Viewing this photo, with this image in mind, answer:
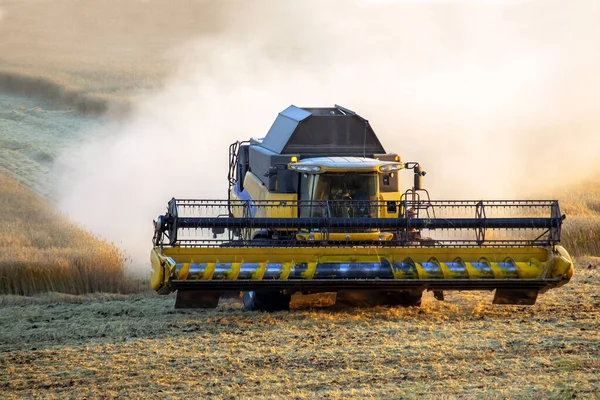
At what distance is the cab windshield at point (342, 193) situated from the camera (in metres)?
12.5

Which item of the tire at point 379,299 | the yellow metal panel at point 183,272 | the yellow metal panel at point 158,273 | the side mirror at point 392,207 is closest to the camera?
the yellow metal panel at point 158,273

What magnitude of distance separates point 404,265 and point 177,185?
13331 mm

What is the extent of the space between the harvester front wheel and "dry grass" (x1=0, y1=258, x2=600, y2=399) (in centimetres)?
17

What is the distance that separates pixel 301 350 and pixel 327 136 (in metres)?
4.74

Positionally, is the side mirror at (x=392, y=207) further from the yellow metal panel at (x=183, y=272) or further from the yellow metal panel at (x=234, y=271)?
the yellow metal panel at (x=183, y=272)

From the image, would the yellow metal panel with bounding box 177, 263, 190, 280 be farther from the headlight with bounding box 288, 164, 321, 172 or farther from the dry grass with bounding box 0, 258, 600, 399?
the headlight with bounding box 288, 164, 321, 172

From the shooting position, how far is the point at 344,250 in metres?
11.4

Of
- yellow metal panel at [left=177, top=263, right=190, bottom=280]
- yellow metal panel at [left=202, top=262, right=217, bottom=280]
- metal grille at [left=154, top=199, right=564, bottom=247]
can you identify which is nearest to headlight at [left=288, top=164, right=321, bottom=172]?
metal grille at [left=154, top=199, right=564, bottom=247]

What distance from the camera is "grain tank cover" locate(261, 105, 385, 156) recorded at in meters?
13.6

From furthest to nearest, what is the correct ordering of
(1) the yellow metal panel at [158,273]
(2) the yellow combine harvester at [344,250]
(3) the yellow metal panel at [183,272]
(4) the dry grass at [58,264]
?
(4) the dry grass at [58,264]
(2) the yellow combine harvester at [344,250]
(3) the yellow metal panel at [183,272]
(1) the yellow metal panel at [158,273]

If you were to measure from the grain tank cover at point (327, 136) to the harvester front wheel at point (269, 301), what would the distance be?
2.52 meters

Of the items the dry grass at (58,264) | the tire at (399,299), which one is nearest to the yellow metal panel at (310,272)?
the tire at (399,299)

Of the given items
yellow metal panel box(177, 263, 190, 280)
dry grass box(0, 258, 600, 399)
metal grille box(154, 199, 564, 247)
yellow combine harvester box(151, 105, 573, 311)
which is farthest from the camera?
metal grille box(154, 199, 564, 247)

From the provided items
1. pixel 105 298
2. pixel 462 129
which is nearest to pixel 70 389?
pixel 105 298
